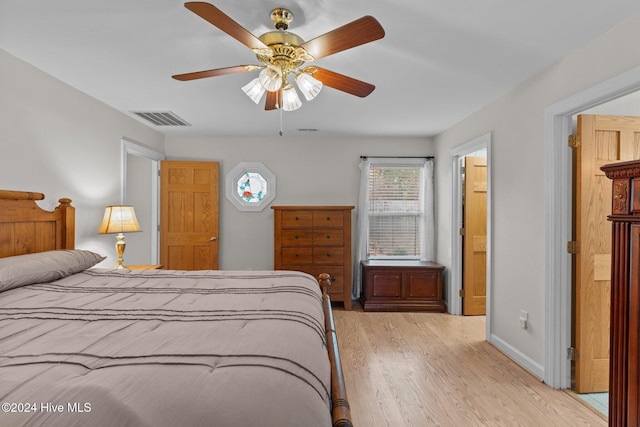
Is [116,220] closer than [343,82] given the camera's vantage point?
No

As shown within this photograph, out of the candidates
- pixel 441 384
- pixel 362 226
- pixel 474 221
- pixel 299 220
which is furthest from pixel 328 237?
pixel 441 384

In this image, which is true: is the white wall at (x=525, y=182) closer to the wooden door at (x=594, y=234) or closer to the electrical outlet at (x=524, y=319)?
the electrical outlet at (x=524, y=319)

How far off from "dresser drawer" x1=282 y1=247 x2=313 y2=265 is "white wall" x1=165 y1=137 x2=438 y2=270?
0.61 metres

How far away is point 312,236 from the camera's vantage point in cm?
452

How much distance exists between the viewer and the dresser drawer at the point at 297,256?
14.8 feet

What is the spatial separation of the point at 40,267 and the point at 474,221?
13.9ft

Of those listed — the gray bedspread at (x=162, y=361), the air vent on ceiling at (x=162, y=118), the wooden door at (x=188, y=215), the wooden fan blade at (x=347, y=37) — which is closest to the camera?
the gray bedspread at (x=162, y=361)

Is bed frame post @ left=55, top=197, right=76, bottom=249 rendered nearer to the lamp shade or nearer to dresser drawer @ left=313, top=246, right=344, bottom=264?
the lamp shade

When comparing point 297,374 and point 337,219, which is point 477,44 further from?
point 337,219

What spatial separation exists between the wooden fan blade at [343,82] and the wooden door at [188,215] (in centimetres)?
308

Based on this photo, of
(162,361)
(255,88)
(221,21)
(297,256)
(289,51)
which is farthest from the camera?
(297,256)

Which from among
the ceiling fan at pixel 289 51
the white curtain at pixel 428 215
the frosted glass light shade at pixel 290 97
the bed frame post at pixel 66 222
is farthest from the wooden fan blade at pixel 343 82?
the white curtain at pixel 428 215

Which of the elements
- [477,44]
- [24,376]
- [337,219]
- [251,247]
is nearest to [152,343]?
[24,376]

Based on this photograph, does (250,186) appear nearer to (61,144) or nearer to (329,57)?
(61,144)
